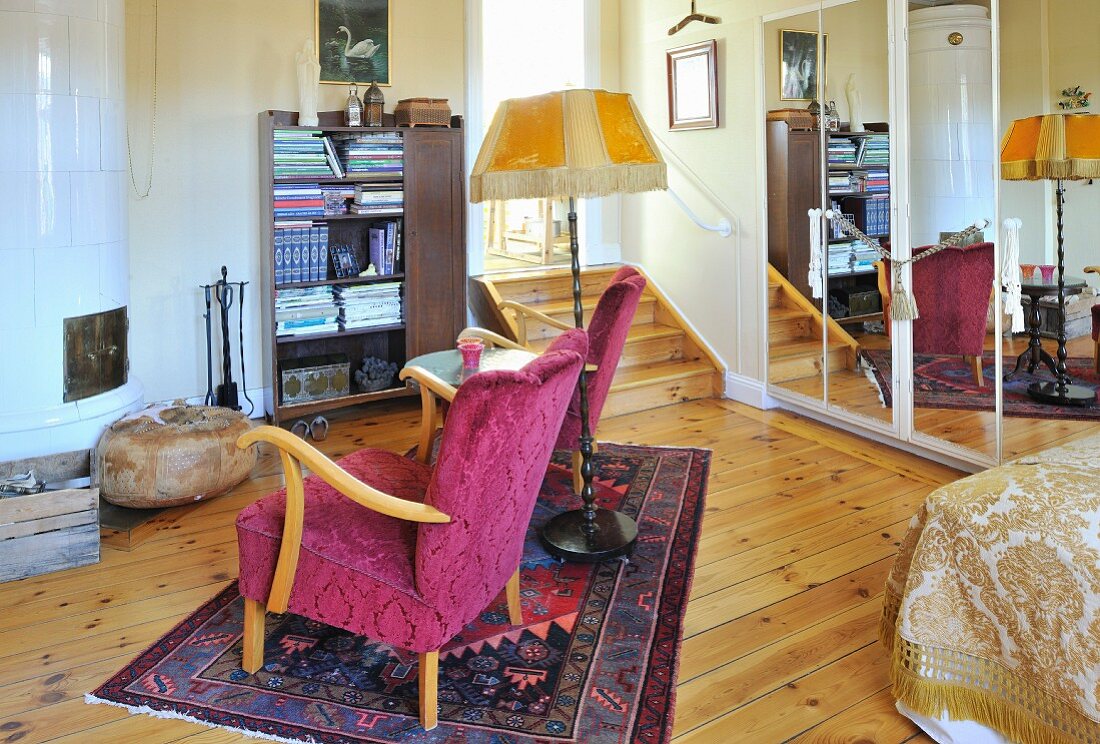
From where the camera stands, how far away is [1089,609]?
192 centimetres

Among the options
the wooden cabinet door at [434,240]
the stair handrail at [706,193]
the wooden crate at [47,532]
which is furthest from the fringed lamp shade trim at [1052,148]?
the wooden crate at [47,532]

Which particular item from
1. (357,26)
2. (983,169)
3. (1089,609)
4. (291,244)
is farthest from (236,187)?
(1089,609)

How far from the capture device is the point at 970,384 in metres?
3.96

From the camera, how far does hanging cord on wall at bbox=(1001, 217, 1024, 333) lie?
3641 millimetres

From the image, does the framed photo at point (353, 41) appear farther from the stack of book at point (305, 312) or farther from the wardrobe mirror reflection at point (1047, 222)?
the wardrobe mirror reflection at point (1047, 222)

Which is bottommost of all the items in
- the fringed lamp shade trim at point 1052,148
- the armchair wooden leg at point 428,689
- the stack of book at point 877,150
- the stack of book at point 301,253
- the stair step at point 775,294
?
the armchair wooden leg at point 428,689

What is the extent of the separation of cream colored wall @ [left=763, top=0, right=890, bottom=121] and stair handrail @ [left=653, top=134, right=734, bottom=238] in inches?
34.4

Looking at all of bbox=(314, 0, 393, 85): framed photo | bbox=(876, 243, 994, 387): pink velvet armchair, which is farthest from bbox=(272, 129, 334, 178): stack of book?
bbox=(876, 243, 994, 387): pink velvet armchair

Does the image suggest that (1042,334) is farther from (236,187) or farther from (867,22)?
(236,187)

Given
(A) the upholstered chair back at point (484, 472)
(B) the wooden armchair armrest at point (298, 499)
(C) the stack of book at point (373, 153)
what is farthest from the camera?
(C) the stack of book at point (373, 153)

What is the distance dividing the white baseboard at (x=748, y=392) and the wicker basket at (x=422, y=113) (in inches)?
89.5

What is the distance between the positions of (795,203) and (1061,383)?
1717mm

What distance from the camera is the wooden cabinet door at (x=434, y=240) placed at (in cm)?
509

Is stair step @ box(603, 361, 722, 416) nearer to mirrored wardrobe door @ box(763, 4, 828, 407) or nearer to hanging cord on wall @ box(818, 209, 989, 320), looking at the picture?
mirrored wardrobe door @ box(763, 4, 828, 407)
